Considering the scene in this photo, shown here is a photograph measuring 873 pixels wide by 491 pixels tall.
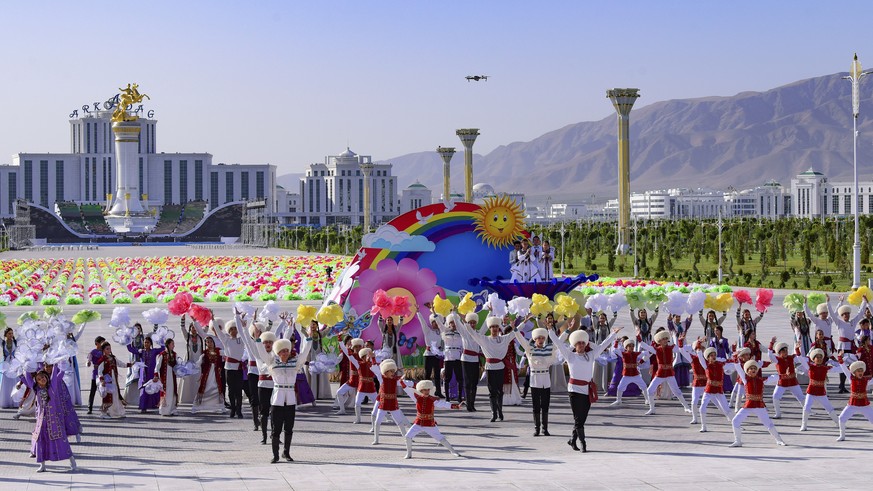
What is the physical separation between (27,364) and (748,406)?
7.80 meters

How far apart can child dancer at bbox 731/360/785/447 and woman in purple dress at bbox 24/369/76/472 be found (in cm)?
710

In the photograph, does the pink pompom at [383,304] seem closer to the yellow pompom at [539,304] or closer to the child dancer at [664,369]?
the yellow pompom at [539,304]

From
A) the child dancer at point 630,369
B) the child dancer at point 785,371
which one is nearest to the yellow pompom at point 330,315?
the child dancer at point 630,369

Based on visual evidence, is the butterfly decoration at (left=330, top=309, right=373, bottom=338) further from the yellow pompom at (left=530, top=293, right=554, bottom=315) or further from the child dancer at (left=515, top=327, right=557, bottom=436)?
the child dancer at (left=515, top=327, right=557, bottom=436)

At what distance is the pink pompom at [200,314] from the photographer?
55.1ft

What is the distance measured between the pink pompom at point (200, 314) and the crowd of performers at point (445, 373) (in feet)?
0.48

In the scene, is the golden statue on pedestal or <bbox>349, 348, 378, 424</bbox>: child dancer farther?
the golden statue on pedestal

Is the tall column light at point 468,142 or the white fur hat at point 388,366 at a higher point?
the tall column light at point 468,142

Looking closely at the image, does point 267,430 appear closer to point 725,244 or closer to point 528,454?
point 528,454

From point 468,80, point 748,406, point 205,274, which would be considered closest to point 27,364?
point 748,406

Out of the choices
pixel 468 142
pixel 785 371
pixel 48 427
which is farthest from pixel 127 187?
pixel 48 427

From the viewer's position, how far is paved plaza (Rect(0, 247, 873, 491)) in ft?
39.2

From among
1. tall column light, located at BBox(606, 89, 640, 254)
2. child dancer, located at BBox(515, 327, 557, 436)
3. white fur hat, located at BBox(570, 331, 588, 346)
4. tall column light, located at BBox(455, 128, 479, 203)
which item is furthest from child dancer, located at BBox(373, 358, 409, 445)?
tall column light, located at BBox(455, 128, 479, 203)

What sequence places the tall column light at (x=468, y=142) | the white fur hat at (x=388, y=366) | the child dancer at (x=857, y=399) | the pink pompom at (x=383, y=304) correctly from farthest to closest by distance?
the tall column light at (x=468, y=142)
the pink pompom at (x=383, y=304)
the child dancer at (x=857, y=399)
the white fur hat at (x=388, y=366)
